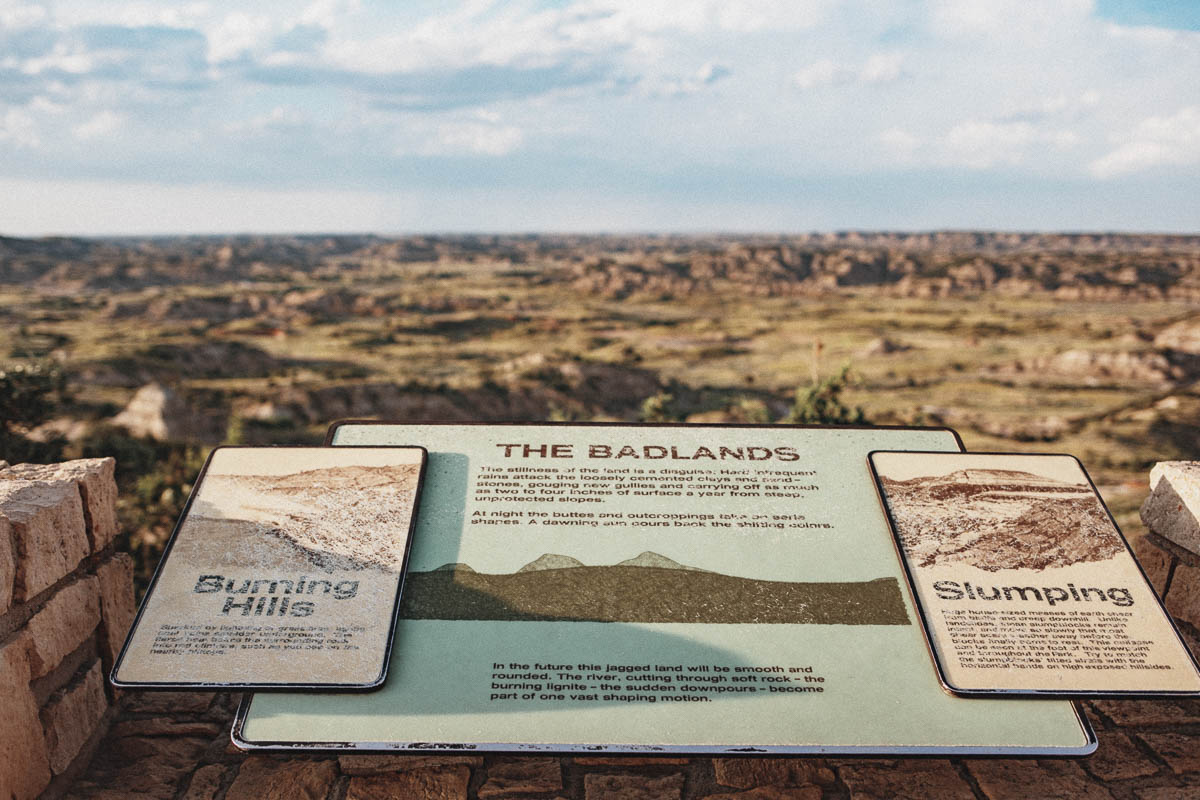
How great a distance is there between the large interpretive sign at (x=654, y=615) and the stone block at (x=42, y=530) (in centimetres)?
118

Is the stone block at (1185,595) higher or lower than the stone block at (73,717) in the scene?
higher

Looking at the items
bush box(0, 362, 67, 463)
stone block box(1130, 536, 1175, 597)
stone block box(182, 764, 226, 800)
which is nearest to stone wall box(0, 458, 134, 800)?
stone block box(182, 764, 226, 800)

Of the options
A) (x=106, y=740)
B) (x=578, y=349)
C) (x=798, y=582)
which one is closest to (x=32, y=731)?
(x=106, y=740)

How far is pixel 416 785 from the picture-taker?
11.8 ft

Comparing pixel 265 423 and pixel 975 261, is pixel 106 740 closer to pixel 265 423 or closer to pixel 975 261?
pixel 265 423

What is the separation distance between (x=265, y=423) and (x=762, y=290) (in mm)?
71956

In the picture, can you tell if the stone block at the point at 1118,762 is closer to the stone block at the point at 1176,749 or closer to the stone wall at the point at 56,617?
the stone block at the point at 1176,749

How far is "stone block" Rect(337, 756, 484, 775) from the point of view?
3.68m

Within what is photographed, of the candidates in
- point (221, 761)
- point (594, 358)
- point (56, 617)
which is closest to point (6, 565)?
point (56, 617)

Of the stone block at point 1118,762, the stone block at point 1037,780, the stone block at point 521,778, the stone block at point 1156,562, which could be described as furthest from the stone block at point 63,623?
the stone block at point 1156,562

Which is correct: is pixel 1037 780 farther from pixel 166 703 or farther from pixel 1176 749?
pixel 166 703

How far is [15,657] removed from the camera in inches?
132

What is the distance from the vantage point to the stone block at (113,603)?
4.13 metres

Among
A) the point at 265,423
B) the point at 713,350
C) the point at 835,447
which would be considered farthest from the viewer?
the point at 713,350
